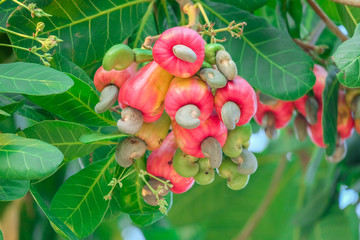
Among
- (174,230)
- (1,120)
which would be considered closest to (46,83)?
(1,120)

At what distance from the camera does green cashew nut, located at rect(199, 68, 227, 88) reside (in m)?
1.09

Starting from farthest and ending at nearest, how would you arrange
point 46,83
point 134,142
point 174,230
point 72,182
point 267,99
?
point 174,230, point 267,99, point 72,182, point 134,142, point 46,83

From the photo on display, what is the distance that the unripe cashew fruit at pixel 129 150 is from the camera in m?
1.20

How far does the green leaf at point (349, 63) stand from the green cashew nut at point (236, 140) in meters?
0.21

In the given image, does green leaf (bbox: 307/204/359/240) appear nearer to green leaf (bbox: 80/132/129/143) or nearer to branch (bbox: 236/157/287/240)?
branch (bbox: 236/157/287/240)

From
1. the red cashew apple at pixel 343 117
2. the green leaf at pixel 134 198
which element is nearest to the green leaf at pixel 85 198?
the green leaf at pixel 134 198

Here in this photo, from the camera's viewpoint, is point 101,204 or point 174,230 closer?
point 101,204

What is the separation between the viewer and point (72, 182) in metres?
1.35

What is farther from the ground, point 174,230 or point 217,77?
point 217,77

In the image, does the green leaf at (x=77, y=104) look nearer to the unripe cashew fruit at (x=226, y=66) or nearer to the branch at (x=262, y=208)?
the unripe cashew fruit at (x=226, y=66)

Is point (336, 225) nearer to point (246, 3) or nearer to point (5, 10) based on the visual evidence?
point (246, 3)

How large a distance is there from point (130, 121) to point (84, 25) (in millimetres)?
374

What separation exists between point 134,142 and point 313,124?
0.65m

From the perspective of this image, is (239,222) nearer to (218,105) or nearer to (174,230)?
(174,230)
